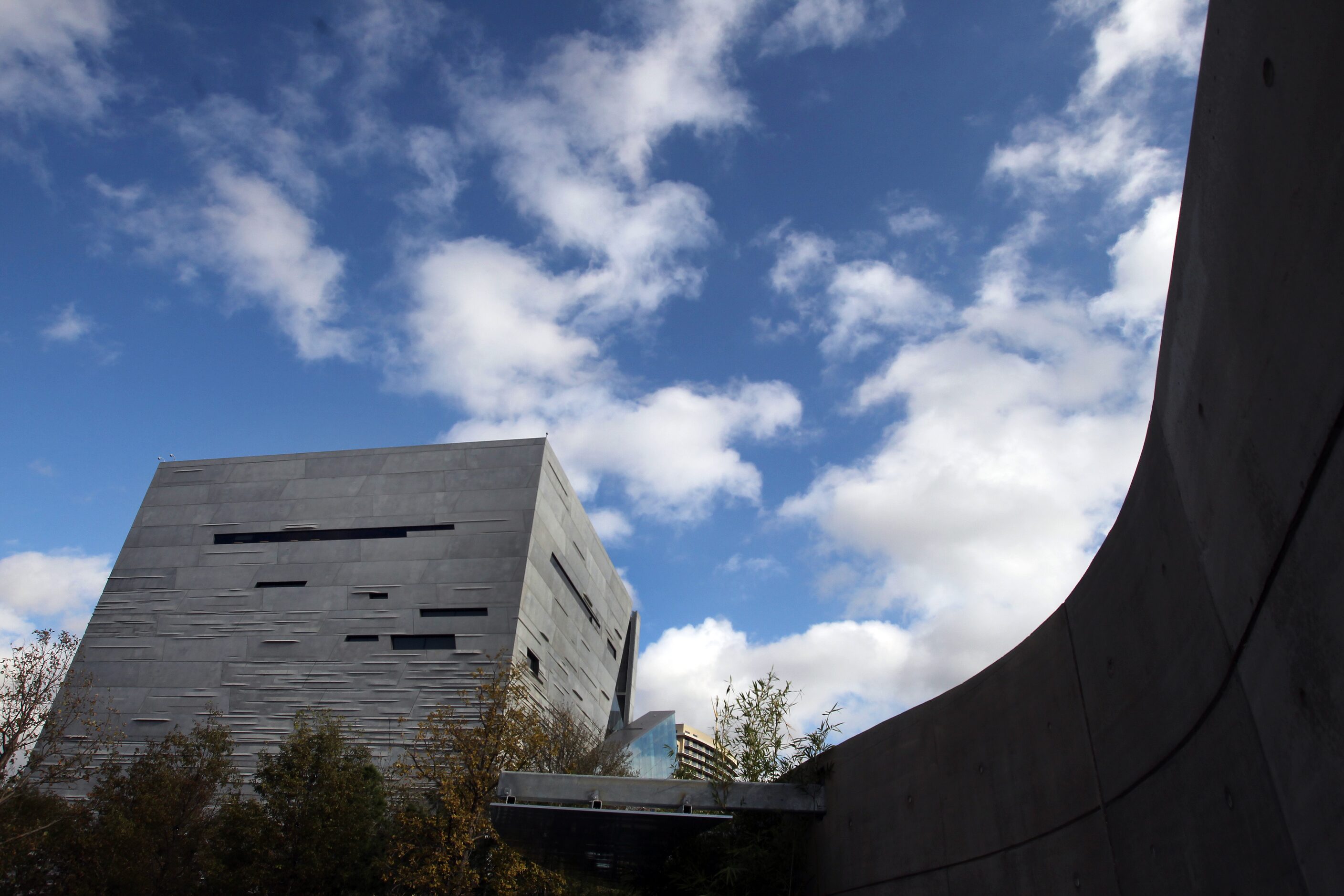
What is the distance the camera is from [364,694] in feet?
91.9

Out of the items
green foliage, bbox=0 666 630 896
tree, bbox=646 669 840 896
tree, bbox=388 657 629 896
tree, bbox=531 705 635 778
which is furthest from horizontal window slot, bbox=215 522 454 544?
tree, bbox=646 669 840 896

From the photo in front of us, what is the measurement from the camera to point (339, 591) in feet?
99.2

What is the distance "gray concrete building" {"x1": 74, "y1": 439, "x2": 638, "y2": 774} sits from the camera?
2831 cm

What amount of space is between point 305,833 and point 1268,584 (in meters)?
18.4

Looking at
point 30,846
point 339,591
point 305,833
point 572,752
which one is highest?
point 339,591

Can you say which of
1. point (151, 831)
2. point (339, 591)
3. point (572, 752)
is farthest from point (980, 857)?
point (339, 591)

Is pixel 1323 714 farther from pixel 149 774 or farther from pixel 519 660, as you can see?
pixel 519 660

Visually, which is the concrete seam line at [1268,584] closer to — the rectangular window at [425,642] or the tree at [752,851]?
the tree at [752,851]

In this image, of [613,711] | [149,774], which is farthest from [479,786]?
[613,711]

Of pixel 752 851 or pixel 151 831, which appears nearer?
pixel 752 851

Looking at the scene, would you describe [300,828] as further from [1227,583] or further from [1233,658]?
[1227,583]

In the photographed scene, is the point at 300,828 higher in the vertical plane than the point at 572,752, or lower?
lower

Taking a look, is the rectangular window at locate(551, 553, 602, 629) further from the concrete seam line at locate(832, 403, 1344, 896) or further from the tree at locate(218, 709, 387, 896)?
the concrete seam line at locate(832, 403, 1344, 896)

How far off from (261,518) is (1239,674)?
1364 inches
